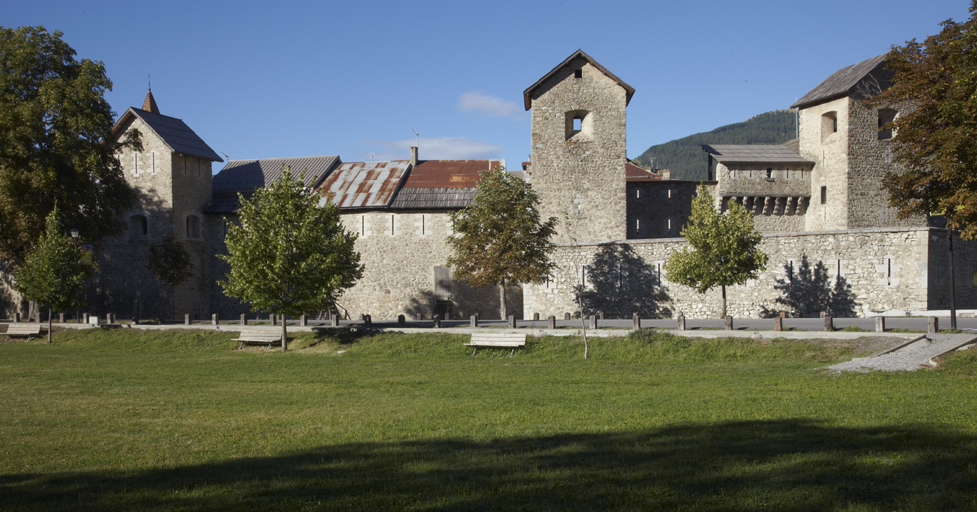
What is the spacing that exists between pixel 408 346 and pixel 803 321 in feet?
45.0

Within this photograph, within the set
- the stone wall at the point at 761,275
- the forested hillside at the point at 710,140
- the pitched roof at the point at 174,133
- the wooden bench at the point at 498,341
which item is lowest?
the wooden bench at the point at 498,341

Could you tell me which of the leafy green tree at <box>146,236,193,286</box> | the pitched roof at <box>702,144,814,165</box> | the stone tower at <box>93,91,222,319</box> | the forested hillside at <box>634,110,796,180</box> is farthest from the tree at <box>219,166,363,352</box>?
the forested hillside at <box>634,110,796,180</box>

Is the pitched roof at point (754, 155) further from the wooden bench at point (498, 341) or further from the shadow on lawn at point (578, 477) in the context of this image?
the shadow on lawn at point (578, 477)

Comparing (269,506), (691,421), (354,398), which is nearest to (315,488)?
(269,506)

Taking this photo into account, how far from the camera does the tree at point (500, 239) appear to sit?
29.3 meters

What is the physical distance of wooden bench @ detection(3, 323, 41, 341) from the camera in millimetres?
30844

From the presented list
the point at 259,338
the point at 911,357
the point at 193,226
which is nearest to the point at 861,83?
the point at 911,357

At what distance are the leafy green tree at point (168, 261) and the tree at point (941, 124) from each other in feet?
108

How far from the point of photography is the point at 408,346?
24062 millimetres

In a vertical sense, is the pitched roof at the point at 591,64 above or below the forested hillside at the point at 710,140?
below

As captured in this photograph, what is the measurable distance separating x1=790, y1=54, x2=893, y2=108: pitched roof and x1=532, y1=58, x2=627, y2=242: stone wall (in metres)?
10.9

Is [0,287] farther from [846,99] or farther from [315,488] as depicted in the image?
[846,99]

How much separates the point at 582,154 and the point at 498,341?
15177mm

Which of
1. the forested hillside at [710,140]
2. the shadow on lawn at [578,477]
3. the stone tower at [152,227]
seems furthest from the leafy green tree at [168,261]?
the forested hillside at [710,140]
